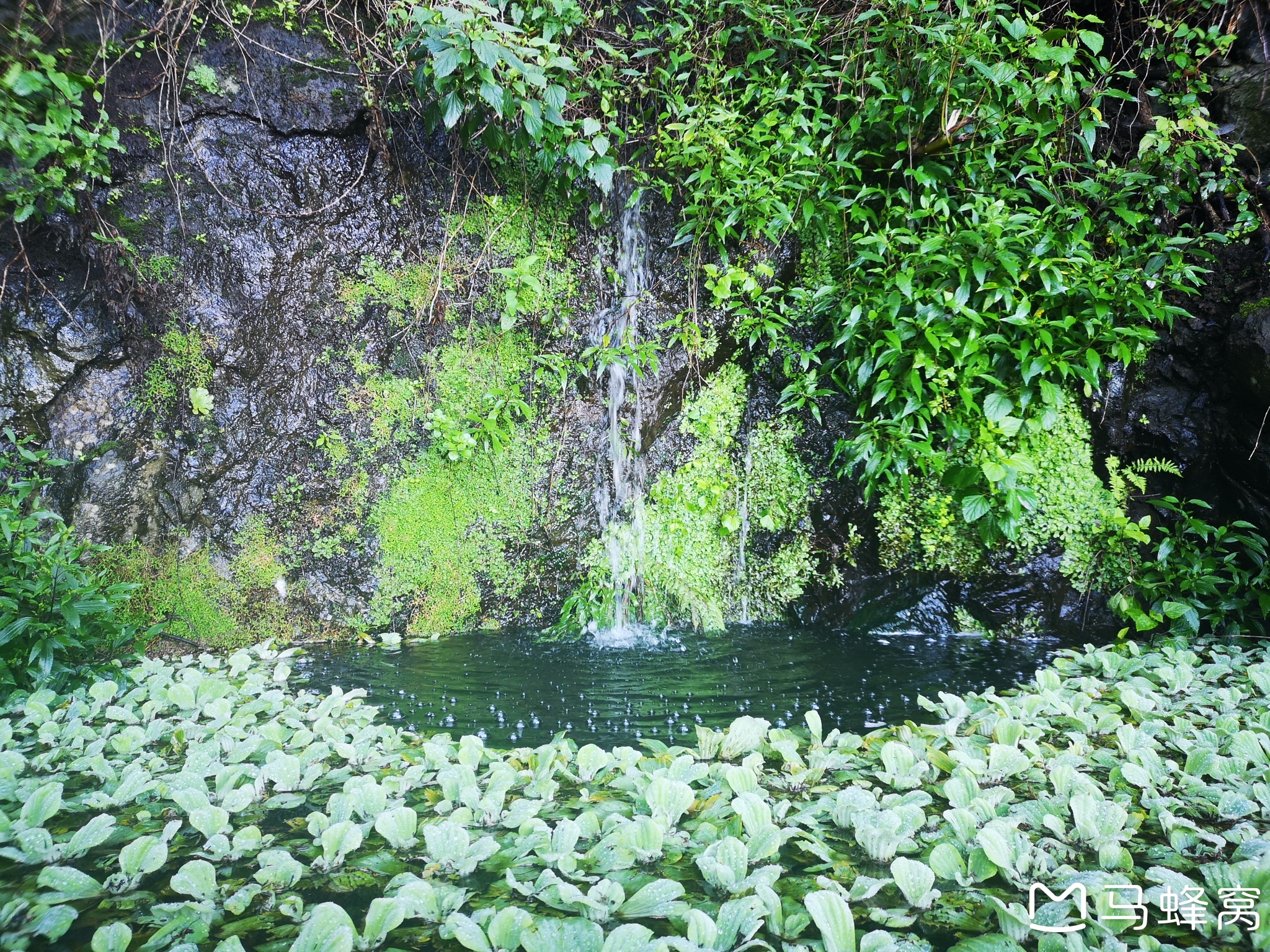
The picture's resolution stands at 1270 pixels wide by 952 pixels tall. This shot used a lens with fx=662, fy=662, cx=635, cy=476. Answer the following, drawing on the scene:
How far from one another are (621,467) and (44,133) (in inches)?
138

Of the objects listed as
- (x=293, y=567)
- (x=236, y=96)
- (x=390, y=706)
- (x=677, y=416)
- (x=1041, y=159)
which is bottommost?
(x=390, y=706)

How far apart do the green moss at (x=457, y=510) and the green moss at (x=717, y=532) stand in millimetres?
663

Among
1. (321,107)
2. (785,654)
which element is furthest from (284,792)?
(321,107)

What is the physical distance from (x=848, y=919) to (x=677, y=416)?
360 centimetres

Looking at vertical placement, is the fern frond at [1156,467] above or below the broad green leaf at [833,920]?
above

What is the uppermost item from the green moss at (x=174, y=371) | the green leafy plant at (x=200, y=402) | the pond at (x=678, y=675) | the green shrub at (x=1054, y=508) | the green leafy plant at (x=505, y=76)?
the green leafy plant at (x=505, y=76)

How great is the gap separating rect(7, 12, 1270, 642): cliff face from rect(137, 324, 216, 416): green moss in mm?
13

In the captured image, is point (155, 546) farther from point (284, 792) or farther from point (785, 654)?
point (785, 654)

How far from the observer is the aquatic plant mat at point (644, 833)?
1.43 metres

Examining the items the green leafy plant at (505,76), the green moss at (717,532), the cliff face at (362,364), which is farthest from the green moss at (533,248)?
the green moss at (717,532)

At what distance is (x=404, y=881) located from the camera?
1.61m

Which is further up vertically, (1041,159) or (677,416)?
(1041,159)

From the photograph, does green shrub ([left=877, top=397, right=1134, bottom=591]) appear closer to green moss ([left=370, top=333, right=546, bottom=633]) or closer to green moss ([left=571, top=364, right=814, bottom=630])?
green moss ([left=571, top=364, right=814, bottom=630])

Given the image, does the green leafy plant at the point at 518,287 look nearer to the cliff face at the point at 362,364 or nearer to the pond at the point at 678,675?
the cliff face at the point at 362,364
